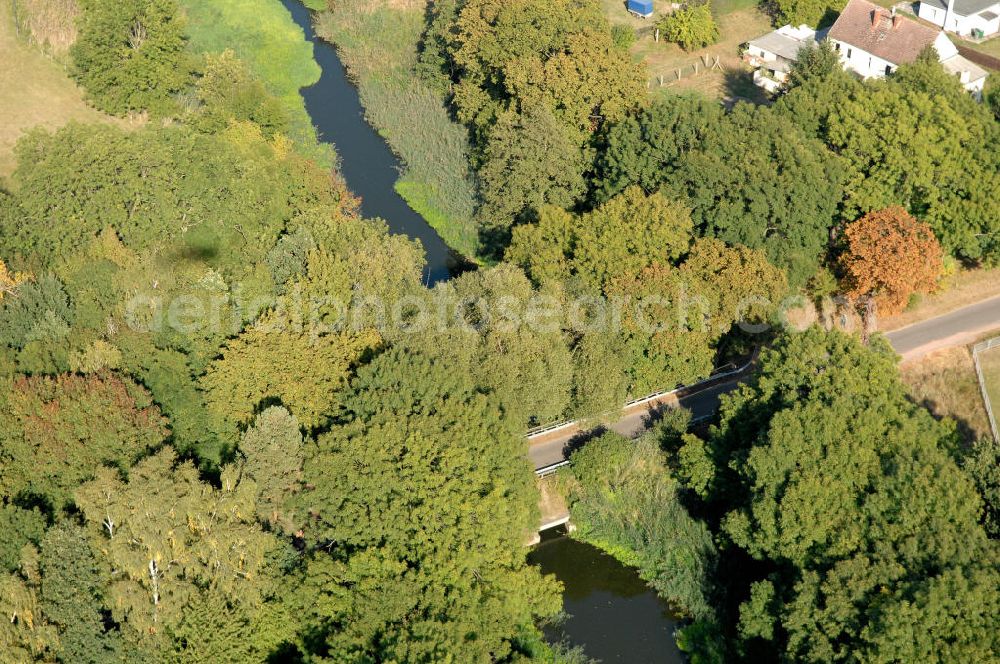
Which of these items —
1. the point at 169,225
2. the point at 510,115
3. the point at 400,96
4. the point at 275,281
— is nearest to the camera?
the point at 275,281

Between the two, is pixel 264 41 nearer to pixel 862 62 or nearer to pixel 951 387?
pixel 862 62

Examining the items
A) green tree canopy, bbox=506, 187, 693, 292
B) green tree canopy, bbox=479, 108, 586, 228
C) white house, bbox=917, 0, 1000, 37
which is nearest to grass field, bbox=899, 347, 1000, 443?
green tree canopy, bbox=506, 187, 693, 292

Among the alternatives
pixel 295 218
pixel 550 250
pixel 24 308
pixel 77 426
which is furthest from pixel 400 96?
pixel 77 426

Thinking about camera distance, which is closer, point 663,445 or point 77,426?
point 77,426

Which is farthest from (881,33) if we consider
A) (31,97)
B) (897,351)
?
(31,97)

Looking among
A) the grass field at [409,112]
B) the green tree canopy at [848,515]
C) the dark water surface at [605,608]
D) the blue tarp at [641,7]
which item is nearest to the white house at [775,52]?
the blue tarp at [641,7]

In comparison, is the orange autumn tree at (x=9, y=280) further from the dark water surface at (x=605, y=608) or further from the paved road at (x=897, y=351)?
the dark water surface at (x=605, y=608)

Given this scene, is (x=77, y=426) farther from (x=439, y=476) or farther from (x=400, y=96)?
(x=400, y=96)
